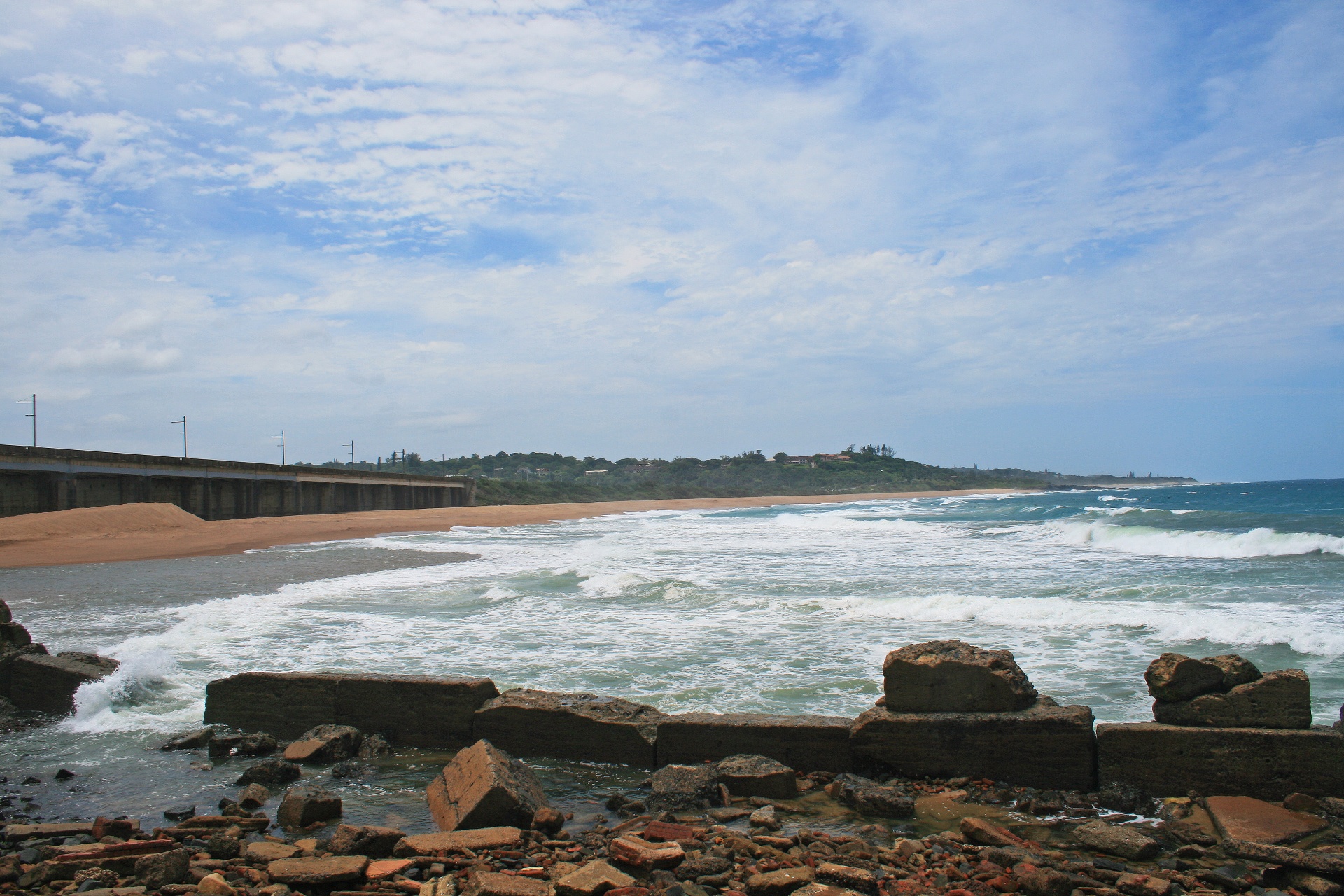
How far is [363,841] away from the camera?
4531mm

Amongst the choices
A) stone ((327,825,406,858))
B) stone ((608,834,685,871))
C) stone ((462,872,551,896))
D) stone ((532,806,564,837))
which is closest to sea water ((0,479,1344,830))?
stone ((532,806,564,837))

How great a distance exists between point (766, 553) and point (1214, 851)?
19.7 metres

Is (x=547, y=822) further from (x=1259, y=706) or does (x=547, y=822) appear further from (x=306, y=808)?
(x=1259, y=706)

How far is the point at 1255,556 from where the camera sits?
22.4 metres

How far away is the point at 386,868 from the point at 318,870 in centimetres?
33

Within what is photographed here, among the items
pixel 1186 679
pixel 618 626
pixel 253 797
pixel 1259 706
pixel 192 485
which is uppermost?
pixel 192 485

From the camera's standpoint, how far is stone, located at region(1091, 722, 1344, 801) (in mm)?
5172

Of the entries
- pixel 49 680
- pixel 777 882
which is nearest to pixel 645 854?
pixel 777 882

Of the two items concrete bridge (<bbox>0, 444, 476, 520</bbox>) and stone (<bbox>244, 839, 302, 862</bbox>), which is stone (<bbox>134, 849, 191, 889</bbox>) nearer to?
stone (<bbox>244, 839, 302, 862</bbox>)

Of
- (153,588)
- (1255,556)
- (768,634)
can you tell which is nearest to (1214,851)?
(768,634)

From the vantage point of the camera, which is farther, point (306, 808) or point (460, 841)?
point (306, 808)

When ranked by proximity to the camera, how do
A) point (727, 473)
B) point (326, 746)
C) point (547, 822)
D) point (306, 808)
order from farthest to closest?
point (727, 473), point (326, 746), point (306, 808), point (547, 822)

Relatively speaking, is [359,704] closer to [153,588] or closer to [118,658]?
[118,658]

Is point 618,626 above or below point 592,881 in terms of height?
below
